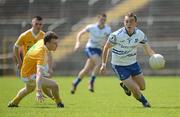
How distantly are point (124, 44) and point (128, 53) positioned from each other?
224 millimetres

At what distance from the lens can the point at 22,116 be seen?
33.2 ft

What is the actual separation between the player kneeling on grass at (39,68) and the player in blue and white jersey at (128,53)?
1032 mm

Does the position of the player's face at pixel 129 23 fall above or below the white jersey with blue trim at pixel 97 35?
above

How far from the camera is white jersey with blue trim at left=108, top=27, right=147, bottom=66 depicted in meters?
12.2

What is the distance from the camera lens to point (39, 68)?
445 inches

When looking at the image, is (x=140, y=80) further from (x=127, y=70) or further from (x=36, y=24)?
(x=36, y=24)

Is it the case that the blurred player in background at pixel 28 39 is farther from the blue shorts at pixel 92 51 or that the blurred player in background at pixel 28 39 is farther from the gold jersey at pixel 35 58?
the blue shorts at pixel 92 51

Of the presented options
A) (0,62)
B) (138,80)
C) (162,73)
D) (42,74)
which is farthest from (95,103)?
(0,62)

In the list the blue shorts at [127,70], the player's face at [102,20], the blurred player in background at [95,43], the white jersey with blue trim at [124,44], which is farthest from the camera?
the blurred player in background at [95,43]

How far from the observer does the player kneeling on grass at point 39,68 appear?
37.1 ft

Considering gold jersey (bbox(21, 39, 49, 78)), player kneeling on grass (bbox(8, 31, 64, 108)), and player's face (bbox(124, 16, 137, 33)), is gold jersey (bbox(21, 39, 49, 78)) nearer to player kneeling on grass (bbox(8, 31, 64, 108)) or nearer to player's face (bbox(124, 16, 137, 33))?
player kneeling on grass (bbox(8, 31, 64, 108))

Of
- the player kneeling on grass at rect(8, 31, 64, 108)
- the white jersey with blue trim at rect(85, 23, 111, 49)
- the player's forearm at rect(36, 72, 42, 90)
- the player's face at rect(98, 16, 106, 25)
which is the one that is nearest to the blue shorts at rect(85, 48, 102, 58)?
the white jersey with blue trim at rect(85, 23, 111, 49)

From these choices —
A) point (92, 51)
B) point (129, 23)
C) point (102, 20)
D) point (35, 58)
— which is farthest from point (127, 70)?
point (92, 51)

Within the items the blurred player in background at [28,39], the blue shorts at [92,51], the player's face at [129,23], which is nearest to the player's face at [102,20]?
the blue shorts at [92,51]
